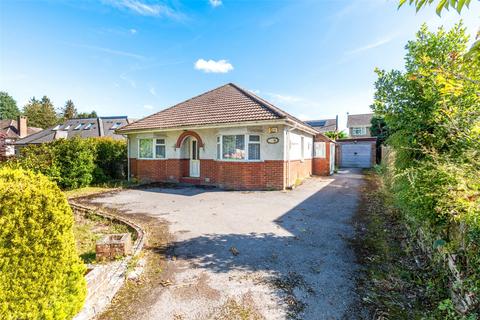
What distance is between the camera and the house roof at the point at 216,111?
38.8 feet

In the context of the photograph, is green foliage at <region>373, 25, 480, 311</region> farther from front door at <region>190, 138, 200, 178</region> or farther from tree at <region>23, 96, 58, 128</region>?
tree at <region>23, 96, 58, 128</region>

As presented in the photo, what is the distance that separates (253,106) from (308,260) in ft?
32.3

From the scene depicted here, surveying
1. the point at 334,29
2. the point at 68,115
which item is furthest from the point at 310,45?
the point at 68,115

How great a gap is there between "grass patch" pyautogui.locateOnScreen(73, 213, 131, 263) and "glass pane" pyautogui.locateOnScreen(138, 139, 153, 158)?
7817 mm

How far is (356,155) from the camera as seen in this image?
2683cm

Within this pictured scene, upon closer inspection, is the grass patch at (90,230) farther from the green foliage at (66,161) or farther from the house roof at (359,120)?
the house roof at (359,120)

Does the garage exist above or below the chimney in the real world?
below

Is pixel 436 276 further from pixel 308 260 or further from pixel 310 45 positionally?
pixel 310 45

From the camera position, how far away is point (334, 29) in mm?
9883

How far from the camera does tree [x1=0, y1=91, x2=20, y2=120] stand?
70.8 metres

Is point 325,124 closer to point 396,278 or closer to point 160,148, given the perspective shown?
point 160,148

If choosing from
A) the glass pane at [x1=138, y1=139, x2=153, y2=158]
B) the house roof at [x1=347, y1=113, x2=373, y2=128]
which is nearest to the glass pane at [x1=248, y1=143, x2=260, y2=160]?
the glass pane at [x1=138, y1=139, x2=153, y2=158]

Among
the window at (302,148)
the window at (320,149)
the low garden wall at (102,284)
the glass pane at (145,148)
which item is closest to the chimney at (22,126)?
the glass pane at (145,148)

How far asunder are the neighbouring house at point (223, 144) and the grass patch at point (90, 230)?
6.50 metres
